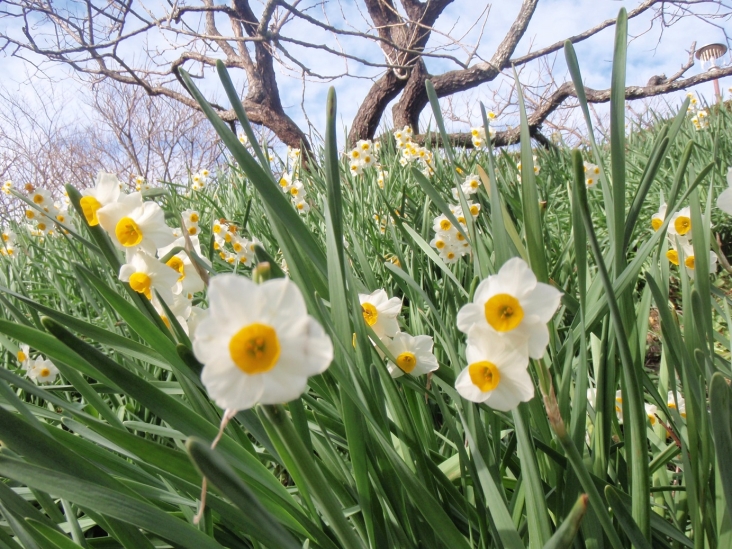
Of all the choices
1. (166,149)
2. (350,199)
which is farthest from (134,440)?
(166,149)

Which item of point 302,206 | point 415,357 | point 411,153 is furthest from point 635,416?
point 411,153

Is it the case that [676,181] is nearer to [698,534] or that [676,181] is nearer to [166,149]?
[698,534]

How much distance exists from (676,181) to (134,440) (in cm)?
82

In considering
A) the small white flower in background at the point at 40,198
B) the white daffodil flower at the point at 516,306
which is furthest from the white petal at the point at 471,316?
the small white flower in background at the point at 40,198

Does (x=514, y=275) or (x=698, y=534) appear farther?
(x=698, y=534)

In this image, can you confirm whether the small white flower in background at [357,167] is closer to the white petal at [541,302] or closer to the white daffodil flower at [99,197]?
the white daffodil flower at [99,197]

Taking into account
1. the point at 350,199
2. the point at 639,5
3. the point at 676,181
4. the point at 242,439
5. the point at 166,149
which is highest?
the point at 166,149

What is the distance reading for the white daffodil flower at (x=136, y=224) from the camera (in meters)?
0.74

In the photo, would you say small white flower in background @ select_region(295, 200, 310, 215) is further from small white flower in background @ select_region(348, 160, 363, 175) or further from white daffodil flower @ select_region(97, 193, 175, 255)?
white daffodil flower @ select_region(97, 193, 175, 255)

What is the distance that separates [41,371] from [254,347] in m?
1.54

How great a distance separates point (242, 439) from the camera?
29.9 inches

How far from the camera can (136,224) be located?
739 millimetres

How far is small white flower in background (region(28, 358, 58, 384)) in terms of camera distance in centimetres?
151

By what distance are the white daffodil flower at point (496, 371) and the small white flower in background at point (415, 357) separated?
30 centimetres
